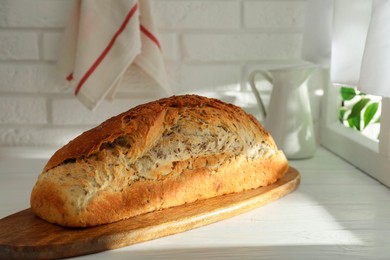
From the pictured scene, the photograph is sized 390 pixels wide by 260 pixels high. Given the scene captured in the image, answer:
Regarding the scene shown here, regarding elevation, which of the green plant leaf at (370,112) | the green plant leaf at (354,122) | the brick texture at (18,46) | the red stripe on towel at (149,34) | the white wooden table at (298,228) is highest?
the red stripe on towel at (149,34)

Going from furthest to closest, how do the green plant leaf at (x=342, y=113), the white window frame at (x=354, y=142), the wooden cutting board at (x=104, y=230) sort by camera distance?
the green plant leaf at (x=342, y=113) → the white window frame at (x=354, y=142) → the wooden cutting board at (x=104, y=230)

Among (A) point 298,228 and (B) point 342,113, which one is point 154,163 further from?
(B) point 342,113

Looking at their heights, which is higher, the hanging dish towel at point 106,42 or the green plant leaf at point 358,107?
the hanging dish towel at point 106,42

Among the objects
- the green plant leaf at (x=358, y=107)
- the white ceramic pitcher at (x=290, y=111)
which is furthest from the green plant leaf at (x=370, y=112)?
the white ceramic pitcher at (x=290, y=111)

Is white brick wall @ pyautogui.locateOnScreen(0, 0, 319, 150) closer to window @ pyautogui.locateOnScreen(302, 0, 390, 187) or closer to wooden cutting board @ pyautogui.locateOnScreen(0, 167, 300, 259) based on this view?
window @ pyautogui.locateOnScreen(302, 0, 390, 187)

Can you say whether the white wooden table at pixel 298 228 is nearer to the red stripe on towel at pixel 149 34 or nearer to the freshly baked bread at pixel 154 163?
the freshly baked bread at pixel 154 163

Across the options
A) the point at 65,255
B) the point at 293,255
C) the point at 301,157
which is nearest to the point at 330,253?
the point at 293,255

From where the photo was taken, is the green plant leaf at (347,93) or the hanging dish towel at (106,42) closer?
the hanging dish towel at (106,42)
